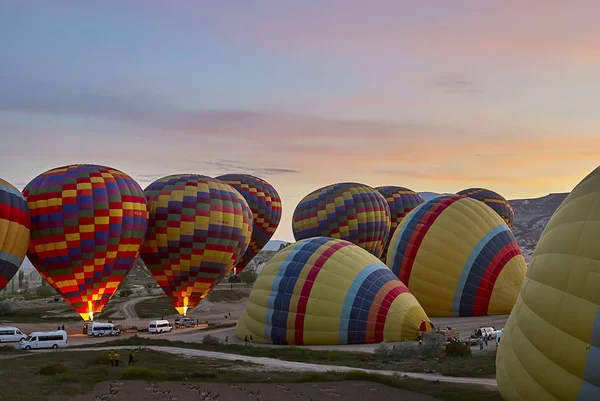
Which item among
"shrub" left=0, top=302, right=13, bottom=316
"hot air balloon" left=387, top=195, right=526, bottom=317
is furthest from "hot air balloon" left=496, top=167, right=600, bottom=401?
"shrub" left=0, top=302, right=13, bottom=316

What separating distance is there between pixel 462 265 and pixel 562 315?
81.1 ft

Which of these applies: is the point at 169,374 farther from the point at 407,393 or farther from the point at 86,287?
the point at 86,287

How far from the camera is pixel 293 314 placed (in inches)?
1160

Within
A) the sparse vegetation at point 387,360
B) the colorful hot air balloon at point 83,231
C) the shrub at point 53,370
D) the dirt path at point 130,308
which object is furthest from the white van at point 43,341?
the dirt path at point 130,308

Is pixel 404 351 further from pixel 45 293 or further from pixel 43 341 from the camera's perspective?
pixel 45 293

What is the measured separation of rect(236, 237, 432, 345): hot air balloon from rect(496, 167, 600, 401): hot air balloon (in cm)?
1507

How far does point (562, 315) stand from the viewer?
1147 centimetres

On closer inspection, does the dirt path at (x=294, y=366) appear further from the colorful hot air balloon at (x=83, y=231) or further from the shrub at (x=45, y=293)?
the shrub at (x=45, y=293)

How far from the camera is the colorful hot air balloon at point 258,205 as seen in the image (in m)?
65.6

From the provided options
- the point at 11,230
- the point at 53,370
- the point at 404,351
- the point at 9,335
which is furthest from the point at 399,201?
the point at 53,370

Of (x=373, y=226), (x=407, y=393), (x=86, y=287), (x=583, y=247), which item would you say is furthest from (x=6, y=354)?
(x=373, y=226)

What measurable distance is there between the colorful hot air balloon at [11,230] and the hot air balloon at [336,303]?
50.9 ft

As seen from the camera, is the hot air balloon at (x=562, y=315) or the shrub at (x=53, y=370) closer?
the hot air balloon at (x=562, y=315)

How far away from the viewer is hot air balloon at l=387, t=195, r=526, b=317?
36000 millimetres
